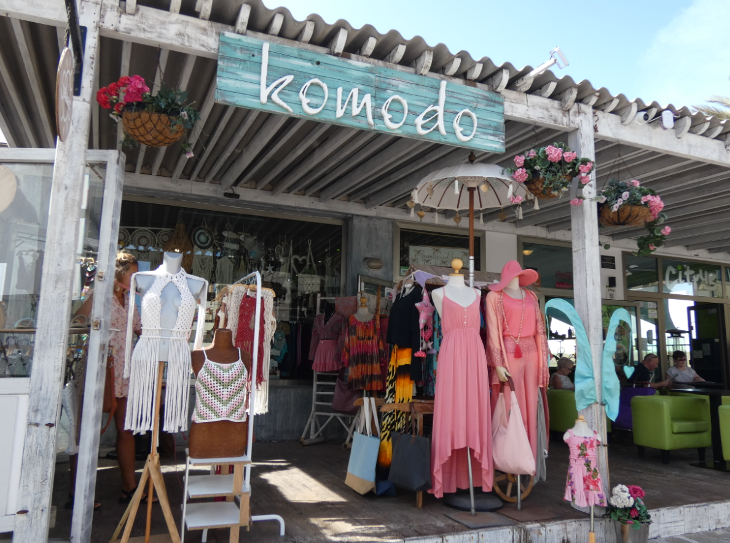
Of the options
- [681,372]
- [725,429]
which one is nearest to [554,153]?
[725,429]

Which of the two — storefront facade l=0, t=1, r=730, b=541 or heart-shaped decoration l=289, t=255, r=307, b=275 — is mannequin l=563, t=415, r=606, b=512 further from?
heart-shaped decoration l=289, t=255, r=307, b=275

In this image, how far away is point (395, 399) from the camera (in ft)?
15.0

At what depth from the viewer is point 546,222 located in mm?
8344

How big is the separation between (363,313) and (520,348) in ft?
8.30

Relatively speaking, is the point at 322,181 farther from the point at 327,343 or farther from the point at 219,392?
the point at 219,392

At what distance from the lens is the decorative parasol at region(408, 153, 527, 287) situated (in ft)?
15.2

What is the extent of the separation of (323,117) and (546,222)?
5.48 meters

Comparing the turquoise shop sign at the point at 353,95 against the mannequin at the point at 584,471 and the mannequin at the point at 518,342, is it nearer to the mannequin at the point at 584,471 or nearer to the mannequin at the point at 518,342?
the mannequin at the point at 518,342

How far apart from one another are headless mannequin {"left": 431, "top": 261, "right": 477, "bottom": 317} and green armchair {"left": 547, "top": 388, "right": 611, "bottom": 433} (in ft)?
10.8

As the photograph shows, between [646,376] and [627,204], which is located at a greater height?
[627,204]

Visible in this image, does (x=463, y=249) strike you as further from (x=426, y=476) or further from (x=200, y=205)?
(x=426, y=476)

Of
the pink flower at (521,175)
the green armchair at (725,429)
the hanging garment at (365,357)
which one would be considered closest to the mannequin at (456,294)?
the pink flower at (521,175)

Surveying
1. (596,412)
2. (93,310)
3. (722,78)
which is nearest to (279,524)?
(93,310)

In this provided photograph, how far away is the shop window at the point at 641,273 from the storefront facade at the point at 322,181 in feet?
0.12
